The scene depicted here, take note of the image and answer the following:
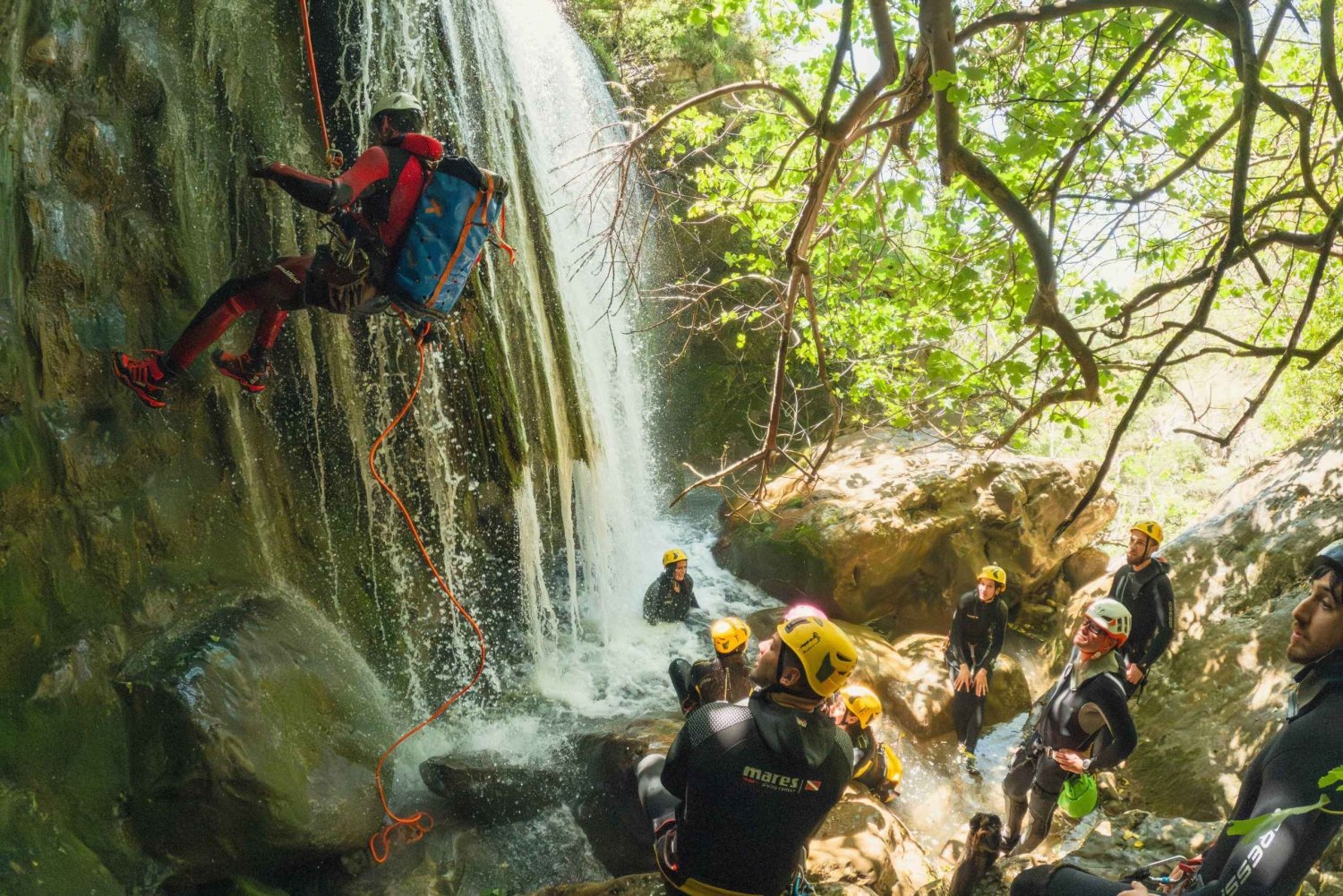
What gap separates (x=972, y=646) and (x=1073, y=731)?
251cm

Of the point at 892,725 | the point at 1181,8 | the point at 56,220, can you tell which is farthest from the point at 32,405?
the point at 892,725

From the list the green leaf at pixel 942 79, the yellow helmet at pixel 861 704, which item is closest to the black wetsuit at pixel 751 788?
the green leaf at pixel 942 79

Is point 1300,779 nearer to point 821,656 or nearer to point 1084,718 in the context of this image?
point 821,656

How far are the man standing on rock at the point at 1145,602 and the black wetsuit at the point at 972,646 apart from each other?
1.07 m

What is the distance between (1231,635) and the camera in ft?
18.2

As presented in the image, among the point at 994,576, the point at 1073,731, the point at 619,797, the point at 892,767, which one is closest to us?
the point at 1073,731

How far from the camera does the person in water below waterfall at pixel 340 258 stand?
3188 millimetres

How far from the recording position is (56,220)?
393cm

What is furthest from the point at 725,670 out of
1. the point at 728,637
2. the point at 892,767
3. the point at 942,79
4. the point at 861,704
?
the point at 942,79

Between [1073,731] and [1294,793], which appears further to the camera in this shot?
[1073,731]

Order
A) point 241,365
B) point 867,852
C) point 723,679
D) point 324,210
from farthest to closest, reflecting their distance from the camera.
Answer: point 723,679, point 867,852, point 241,365, point 324,210

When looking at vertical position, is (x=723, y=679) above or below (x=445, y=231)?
below

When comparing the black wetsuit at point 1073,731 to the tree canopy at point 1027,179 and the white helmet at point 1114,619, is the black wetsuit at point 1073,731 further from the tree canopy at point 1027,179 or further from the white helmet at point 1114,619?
the tree canopy at point 1027,179

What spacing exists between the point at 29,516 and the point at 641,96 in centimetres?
1093
